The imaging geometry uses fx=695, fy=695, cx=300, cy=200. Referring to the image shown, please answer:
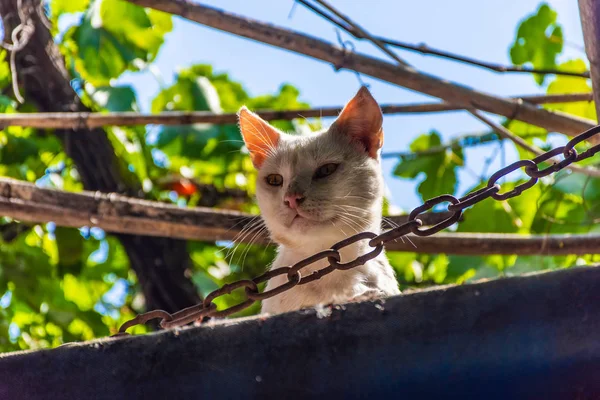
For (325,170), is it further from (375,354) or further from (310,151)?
(375,354)

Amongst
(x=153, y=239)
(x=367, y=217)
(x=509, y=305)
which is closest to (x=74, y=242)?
(x=153, y=239)

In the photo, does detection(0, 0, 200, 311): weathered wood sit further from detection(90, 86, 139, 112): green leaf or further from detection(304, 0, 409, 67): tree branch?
detection(304, 0, 409, 67): tree branch

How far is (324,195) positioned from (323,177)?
15cm

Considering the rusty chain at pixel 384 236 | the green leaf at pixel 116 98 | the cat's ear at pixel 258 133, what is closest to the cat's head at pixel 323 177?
the cat's ear at pixel 258 133

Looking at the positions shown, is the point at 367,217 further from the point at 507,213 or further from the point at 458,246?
the point at 507,213

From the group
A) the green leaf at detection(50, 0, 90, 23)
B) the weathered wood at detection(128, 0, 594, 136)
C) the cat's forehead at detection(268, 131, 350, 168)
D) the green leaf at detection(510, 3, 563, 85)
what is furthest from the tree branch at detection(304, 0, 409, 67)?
the green leaf at detection(50, 0, 90, 23)

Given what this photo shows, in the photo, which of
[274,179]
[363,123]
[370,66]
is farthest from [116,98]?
[363,123]

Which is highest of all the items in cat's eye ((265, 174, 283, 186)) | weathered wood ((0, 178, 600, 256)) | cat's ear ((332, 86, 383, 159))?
cat's ear ((332, 86, 383, 159))

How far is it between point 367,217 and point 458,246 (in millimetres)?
732

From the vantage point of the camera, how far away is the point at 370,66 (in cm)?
296

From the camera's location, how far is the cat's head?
2.50 metres

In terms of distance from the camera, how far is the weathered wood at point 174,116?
3.21 m

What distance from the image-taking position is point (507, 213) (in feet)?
12.2

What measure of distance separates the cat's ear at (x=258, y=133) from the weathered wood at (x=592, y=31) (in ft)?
4.18
